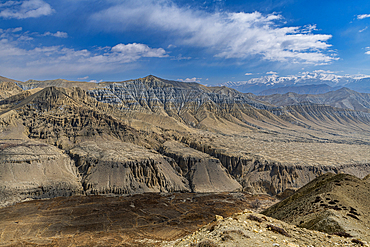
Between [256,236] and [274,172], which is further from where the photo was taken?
[274,172]

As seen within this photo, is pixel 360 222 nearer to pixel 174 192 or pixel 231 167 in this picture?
pixel 174 192

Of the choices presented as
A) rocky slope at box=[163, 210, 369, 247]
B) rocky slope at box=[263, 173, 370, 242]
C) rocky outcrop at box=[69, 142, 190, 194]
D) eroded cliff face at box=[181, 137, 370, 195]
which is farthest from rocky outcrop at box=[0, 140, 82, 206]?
rocky slope at box=[163, 210, 369, 247]

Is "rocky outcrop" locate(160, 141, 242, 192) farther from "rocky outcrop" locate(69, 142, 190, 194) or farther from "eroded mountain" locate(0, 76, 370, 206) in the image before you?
"rocky outcrop" locate(69, 142, 190, 194)

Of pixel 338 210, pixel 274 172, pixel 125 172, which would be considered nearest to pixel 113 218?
pixel 125 172

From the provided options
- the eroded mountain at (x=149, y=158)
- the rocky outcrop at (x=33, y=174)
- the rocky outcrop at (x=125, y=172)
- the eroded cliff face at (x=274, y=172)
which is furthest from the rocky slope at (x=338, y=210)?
the rocky outcrop at (x=33, y=174)

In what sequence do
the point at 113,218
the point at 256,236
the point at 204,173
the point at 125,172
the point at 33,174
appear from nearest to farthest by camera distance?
the point at 256,236 → the point at 113,218 → the point at 33,174 → the point at 125,172 → the point at 204,173

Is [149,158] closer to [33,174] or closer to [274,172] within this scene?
[33,174]

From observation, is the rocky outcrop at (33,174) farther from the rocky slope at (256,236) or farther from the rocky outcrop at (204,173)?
the rocky slope at (256,236)
